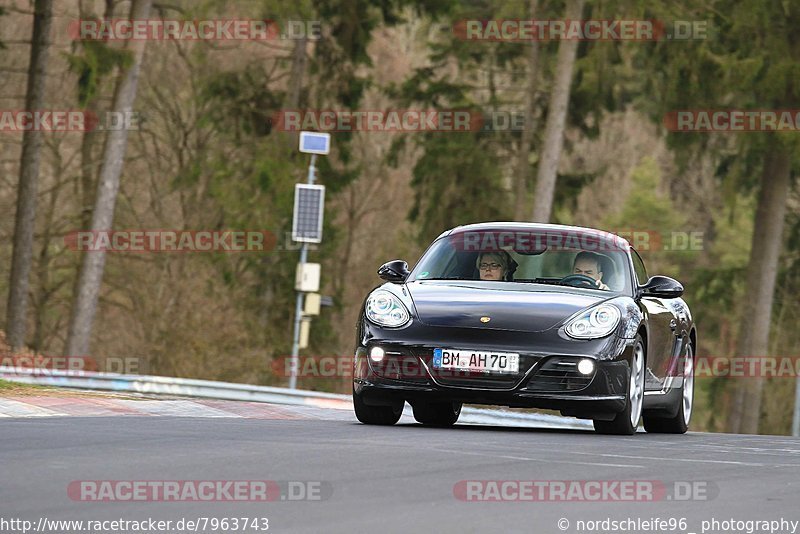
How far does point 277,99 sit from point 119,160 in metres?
10.7

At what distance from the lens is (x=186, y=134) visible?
Answer: 138 feet

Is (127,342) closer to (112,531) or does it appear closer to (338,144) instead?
(338,144)

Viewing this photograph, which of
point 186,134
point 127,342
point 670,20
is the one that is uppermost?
point 670,20

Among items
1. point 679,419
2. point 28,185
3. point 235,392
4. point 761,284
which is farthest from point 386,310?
point 761,284

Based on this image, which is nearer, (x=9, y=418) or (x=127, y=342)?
(x=9, y=418)

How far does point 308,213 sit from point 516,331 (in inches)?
581

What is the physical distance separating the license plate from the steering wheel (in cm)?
144

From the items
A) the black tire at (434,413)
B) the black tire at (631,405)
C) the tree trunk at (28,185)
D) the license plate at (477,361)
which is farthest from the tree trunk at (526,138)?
the license plate at (477,361)

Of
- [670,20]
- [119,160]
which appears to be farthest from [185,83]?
[670,20]

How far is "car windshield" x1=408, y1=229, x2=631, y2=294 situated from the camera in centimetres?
1272

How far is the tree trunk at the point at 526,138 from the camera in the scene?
39719mm

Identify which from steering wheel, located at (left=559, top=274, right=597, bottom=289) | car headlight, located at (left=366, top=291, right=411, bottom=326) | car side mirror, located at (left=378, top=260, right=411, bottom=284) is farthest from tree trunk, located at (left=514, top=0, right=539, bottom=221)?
car headlight, located at (left=366, top=291, right=411, bottom=326)

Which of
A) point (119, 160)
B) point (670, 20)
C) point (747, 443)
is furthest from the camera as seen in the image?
point (670, 20)

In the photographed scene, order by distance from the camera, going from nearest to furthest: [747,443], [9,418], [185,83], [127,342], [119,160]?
1. [9,418]
2. [747,443]
3. [119,160]
4. [127,342]
5. [185,83]
